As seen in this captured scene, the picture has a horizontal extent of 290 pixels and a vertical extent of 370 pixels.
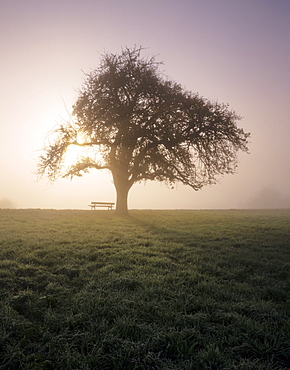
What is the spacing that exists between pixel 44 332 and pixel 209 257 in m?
5.87

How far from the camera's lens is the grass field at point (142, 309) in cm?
338

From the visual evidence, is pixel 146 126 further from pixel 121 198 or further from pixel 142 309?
pixel 142 309

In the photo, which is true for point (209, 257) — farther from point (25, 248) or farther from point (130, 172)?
point (130, 172)

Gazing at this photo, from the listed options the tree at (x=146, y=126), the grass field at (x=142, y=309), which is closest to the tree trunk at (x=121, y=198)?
the tree at (x=146, y=126)

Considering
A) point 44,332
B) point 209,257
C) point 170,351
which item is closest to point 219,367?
point 170,351

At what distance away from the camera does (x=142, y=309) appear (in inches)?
183

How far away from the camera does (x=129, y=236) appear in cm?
1167

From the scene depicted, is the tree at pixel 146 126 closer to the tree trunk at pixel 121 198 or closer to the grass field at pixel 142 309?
the tree trunk at pixel 121 198

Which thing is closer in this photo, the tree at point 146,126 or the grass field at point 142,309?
the grass field at point 142,309

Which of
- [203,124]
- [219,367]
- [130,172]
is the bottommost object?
[219,367]

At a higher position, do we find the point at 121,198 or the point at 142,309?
the point at 121,198

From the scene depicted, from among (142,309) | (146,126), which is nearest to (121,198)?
(146,126)

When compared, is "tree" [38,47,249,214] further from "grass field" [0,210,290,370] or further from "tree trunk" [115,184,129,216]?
"grass field" [0,210,290,370]

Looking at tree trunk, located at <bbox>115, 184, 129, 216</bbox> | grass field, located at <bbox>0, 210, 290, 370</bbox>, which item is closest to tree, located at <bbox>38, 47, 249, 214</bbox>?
tree trunk, located at <bbox>115, 184, 129, 216</bbox>
